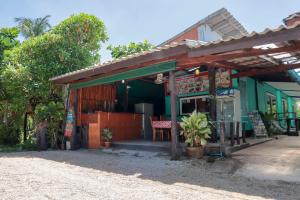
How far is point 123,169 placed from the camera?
18.6 feet

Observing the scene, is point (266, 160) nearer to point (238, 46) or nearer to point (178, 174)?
point (178, 174)

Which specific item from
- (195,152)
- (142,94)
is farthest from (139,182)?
(142,94)

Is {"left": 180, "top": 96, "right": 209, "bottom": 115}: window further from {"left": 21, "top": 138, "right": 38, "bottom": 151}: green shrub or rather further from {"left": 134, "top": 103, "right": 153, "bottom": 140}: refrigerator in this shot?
{"left": 21, "top": 138, "right": 38, "bottom": 151}: green shrub

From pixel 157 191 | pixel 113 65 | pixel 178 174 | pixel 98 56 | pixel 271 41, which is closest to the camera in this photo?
pixel 157 191

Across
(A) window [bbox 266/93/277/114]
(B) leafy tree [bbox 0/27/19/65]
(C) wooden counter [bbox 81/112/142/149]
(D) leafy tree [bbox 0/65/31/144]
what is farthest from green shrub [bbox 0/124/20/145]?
(A) window [bbox 266/93/277/114]

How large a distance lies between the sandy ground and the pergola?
1335 mm

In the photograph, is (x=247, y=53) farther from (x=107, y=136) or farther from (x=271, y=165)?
(x=107, y=136)

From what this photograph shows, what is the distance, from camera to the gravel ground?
12.0ft

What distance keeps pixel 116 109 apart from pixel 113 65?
14.7 feet

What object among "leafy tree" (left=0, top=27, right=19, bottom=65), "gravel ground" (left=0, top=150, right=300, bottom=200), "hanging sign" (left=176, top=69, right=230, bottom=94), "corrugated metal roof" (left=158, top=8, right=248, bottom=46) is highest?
"corrugated metal roof" (left=158, top=8, right=248, bottom=46)

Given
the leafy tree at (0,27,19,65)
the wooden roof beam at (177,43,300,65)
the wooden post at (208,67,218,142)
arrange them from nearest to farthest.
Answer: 1. the wooden roof beam at (177,43,300,65)
2. the wooden post at (208,67,218,142)
3. the leafy tree at (0,27,19,65)

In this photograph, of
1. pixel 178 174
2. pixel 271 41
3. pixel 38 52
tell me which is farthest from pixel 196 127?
pixel 38 52

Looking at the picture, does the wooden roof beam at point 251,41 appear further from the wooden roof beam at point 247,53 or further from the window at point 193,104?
the window at point 193,104

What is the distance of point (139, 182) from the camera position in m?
4.45
